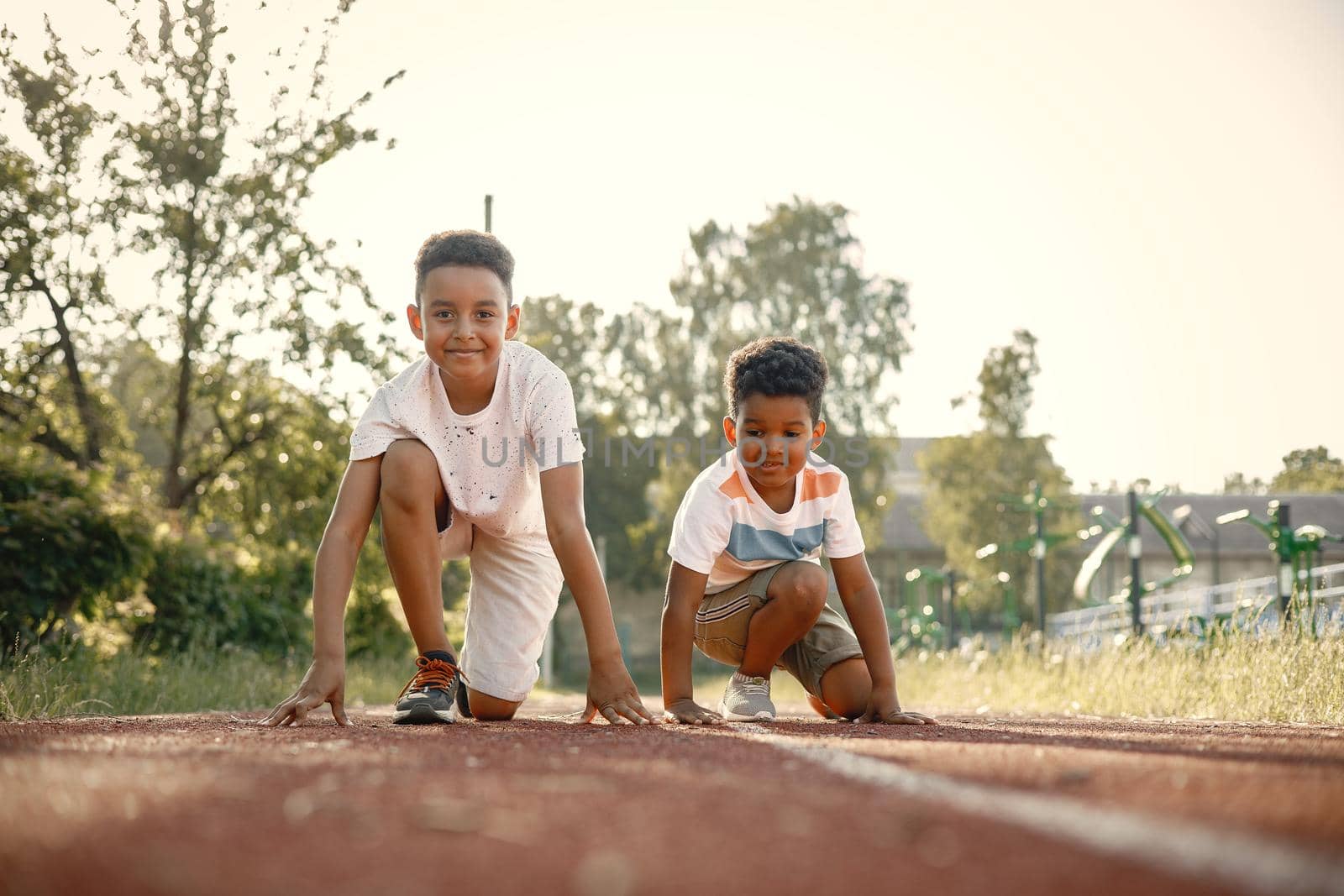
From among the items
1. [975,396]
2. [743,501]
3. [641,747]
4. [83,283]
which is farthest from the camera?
[975,396]

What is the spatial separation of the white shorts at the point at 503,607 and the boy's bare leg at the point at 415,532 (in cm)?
34

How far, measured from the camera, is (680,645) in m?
4.39

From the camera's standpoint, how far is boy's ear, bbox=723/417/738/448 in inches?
196

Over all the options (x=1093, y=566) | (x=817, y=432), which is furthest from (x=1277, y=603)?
(x=1093, y=566)

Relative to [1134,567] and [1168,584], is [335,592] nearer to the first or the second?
[1134,567]

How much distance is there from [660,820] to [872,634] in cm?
284

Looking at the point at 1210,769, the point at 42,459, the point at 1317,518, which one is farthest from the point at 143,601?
the point at 1317,518

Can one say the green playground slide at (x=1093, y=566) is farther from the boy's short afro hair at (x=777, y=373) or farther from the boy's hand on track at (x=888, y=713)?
Result: the boy's hand on track at (x=888, y=713)

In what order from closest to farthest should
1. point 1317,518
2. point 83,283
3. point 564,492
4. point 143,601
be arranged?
point 564,492 → point 143,601 → point 83,283 → point 1317,518

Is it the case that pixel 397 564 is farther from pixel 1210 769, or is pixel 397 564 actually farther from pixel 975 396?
pixel 975 396

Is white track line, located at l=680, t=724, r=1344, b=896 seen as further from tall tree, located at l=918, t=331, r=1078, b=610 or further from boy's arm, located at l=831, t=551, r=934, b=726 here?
tall tree, located at l=918, t=331, r=1078, b=610

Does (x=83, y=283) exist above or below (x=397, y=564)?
above

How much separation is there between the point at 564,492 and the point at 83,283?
1128 centimetres

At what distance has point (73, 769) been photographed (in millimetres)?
2303
